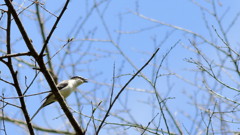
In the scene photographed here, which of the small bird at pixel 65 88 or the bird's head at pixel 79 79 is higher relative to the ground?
the bird's head at pixel 79 79

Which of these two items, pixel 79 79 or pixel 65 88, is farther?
pixel 79 79

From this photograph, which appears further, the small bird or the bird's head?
the bird's head

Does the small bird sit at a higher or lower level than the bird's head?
lower

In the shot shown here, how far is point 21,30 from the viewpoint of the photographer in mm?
2658

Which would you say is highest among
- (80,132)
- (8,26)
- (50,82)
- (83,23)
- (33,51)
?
(83,23)

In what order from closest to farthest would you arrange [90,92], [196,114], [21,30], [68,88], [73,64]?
[21,30]
[196,114]
[68,88]
[90,92]
[73,64]

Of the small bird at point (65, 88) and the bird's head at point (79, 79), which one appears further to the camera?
the bird's head at point (79, 79)

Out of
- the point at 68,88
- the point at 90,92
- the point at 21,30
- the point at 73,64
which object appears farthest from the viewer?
the point at 73,64

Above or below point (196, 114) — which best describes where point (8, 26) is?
above

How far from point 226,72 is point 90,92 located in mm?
2618

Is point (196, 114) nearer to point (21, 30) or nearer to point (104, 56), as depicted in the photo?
point (21, 30)

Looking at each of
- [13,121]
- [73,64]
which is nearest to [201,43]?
[73,64]

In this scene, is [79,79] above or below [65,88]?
above

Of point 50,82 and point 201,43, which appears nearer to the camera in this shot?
point 50,82
